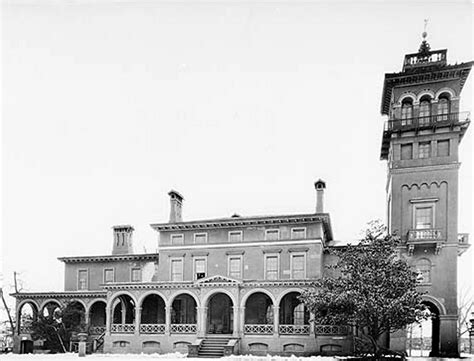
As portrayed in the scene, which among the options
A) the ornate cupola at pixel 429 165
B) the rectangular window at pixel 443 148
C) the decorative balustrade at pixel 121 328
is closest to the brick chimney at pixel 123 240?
the decorative balustrade at pixel 121 328

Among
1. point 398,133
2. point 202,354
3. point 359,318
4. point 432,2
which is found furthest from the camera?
point 398,133

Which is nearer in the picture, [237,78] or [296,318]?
[237,78]

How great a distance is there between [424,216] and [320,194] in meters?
6.57

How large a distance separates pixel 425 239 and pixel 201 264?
1432 cm

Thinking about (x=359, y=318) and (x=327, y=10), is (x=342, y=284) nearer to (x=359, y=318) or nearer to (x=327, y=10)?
(x=359, y=318)

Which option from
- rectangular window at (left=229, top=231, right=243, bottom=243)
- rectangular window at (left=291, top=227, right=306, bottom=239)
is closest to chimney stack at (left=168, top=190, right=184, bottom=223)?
rectangular window at (left=229, top=231, right=243, bottom=243)

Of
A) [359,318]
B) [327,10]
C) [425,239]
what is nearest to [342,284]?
[359,318]

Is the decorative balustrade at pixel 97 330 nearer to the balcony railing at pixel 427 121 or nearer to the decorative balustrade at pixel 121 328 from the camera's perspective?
the decorative balustrade at pixel 121 328

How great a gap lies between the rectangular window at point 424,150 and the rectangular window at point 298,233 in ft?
27.5

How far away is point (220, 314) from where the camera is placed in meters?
33.2

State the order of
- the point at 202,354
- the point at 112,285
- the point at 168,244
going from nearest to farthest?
the point at 202,354 < the point at 112,285 < the point at 168,244

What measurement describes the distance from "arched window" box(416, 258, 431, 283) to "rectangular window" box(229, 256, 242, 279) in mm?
11039

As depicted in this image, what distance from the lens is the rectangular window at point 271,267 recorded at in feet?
107

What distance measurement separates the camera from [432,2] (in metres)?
14.8
